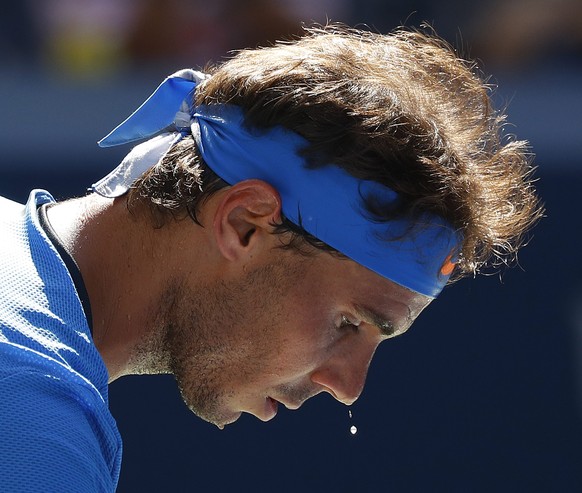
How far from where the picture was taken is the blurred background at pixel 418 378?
4465 millimetres

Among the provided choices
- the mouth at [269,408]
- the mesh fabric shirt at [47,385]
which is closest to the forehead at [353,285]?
the mouth at [269,408]

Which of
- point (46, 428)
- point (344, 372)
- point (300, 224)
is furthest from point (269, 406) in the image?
point (46, 428)

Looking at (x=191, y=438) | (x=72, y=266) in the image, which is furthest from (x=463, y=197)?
(x=191, y=438)

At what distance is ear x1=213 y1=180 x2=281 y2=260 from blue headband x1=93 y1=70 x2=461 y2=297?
0.09 ft

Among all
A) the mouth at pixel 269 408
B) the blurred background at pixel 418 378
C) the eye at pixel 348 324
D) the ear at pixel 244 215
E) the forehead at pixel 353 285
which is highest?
the ear at pixel 244 215

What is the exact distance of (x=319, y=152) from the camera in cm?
204

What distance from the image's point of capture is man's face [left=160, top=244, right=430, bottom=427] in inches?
81.9

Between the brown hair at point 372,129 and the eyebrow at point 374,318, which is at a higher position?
the brown hair at point 372,129

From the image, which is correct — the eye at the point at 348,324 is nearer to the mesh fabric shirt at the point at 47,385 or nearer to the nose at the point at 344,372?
the nose at the point at 344,372

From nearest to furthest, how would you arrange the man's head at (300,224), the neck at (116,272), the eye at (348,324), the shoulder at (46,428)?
the shoulder at (46,428)
the neck at (116,272)
the man's head at (300,224)
the eye at (348,324)

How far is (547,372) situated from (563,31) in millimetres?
1681

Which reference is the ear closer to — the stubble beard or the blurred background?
the stubble beard

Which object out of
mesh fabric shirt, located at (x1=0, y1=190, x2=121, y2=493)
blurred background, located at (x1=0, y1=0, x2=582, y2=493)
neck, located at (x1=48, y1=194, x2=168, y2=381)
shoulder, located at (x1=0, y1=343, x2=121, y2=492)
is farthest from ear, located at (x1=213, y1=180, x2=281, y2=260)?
blurred background, located at (x1=0, y1=0, x2=582, y2=493)

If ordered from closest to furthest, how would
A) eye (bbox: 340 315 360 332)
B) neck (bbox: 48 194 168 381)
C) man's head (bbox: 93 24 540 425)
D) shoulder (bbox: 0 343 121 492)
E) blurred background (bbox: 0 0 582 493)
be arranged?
shoulder (bbox: 0 343 121 492) → neck (bbox: 48 194 168 381) → man's head (bbox: 93 24 540 425) → eye (bbox: 340 315 360 332) → blurred background (bbox: 0 0 582 493)
